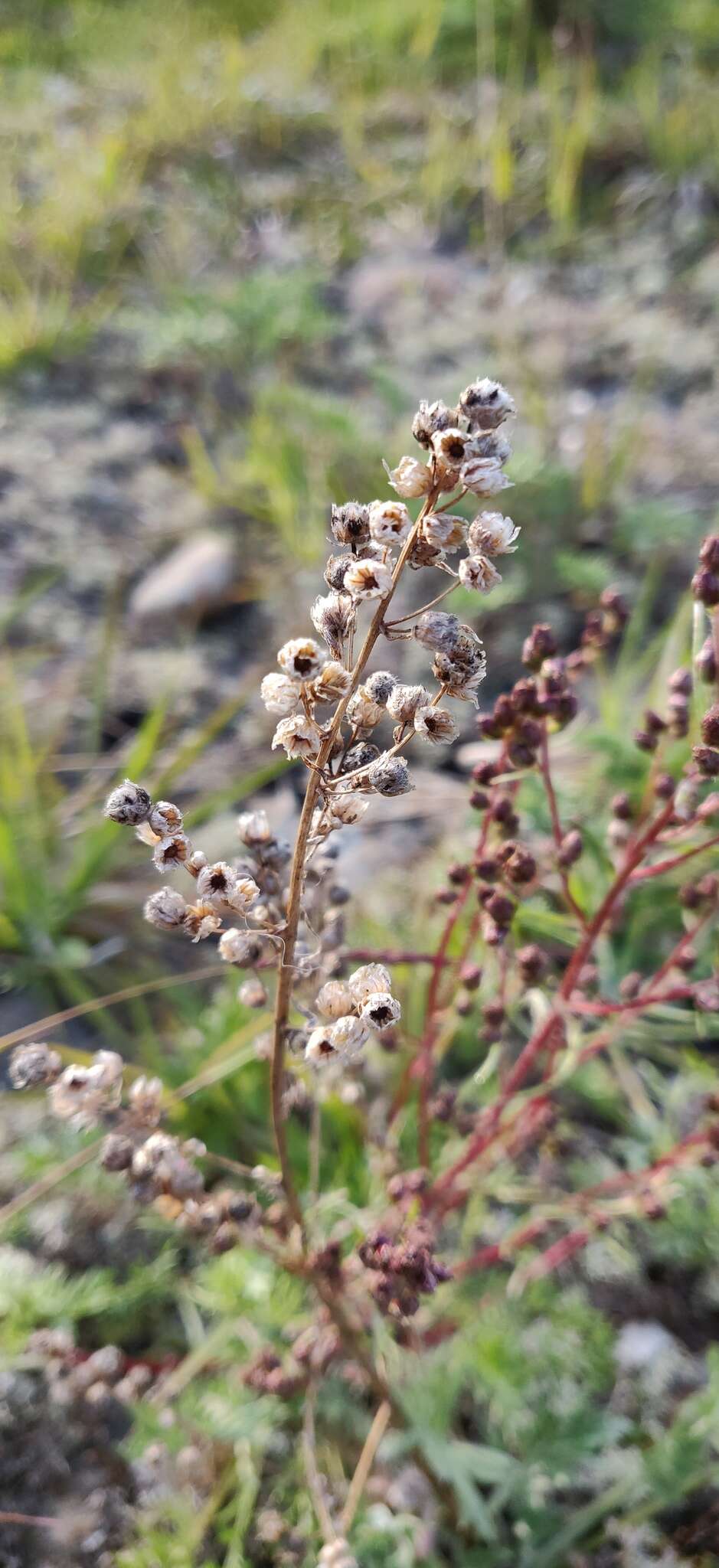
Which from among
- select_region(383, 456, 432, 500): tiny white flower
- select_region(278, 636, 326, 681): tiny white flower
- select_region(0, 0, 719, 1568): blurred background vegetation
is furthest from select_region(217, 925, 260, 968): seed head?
select_region(0, 0, 719, 1568): blurred background vegetation

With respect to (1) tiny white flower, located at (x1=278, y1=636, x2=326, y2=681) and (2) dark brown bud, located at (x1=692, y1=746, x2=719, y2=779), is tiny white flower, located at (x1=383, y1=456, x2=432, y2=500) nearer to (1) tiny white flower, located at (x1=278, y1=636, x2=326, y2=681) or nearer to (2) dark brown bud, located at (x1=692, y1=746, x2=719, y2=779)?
(1) tiny white flower, located at (x1=278, y1=636, x2=326, y2=681)

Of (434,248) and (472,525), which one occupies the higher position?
(434,248)

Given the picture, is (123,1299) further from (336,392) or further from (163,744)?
(336,392)

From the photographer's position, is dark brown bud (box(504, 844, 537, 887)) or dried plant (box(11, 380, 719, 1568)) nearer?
dried plant (box(11, 380, 719, 1568))

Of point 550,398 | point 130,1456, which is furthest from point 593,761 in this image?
point 550,398

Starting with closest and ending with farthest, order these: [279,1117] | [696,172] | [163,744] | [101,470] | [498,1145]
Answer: [279,1117], [498,1145], [163,744], [101,470], [696,172]

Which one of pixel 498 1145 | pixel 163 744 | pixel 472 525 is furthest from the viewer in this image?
pixel 163 744
